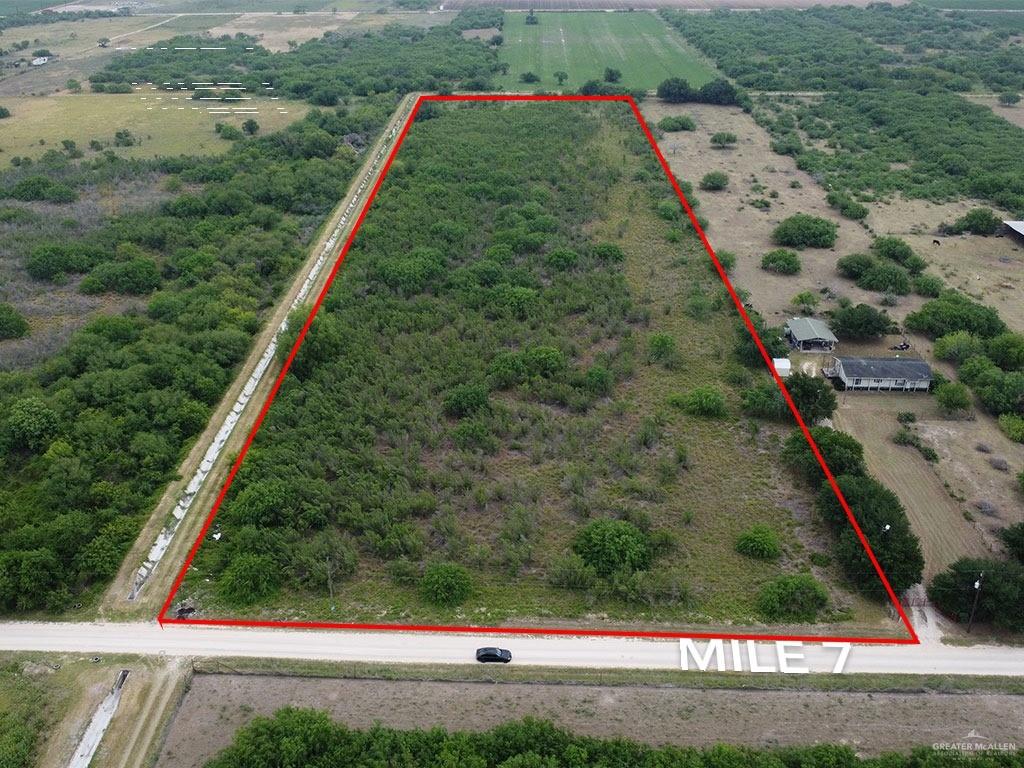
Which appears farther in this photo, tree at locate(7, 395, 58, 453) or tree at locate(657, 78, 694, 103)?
tree at locate(657, 78, 694, 103)

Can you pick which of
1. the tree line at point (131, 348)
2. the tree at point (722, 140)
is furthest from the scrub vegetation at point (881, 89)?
the tree line at point (131, 348)

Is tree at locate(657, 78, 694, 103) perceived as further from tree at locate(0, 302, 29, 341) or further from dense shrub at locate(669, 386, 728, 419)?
tree at locate(0, 302, 29, 341)

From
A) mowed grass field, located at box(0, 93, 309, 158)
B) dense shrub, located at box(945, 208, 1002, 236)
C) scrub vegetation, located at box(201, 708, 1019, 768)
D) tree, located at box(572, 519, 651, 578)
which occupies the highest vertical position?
scrub vegetation, located at box(201, 708, 1019, 768)

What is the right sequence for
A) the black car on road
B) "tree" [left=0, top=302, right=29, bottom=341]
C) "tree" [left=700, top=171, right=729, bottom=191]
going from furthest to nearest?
1. "tree" [left=700, top=171, right=729, bottom=191]
2. "tree" [left=0, top=302, right=29, bottom=341]
3. the black car on road

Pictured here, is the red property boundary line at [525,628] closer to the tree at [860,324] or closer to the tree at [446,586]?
the tree at [446,586]

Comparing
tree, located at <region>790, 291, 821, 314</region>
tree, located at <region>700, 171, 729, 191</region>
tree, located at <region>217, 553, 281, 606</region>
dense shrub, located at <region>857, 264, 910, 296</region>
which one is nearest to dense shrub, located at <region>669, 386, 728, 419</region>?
tree, located at <region>790, 291, 821, 314</region>
